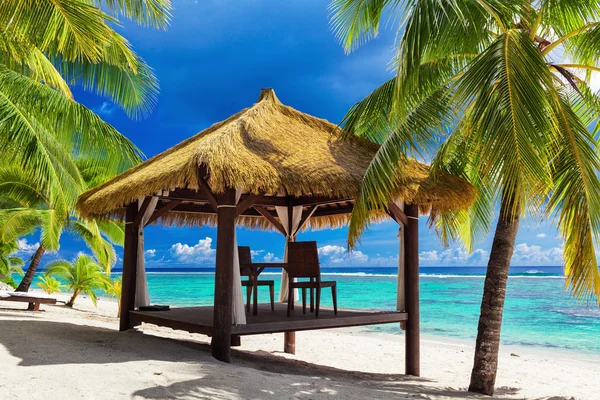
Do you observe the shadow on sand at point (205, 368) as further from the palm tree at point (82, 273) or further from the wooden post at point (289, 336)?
the palm tree at point (82, 273)

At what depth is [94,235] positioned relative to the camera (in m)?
13.2

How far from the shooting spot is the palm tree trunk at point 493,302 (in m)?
5.70

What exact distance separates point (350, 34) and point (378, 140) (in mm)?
1480

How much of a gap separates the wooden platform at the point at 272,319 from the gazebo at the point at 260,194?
11mm

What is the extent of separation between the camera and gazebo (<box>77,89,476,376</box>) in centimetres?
568

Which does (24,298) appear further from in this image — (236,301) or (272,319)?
(236,301)

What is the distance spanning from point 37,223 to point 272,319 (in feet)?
27.6

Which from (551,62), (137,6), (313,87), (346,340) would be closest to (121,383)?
(137,6)

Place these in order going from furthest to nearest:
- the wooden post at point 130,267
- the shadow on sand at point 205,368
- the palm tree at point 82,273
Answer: the palm tree at point 82,273, the wooden post at point 130,267, the shadow on sand at point 205,368

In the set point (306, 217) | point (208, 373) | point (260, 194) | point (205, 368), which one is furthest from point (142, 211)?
point (208, 373)

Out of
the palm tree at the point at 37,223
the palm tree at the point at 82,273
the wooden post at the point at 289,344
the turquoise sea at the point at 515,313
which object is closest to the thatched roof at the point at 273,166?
the wooden post at the point at 289,344

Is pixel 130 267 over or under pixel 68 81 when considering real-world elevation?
under

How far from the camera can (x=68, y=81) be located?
912 centimetres

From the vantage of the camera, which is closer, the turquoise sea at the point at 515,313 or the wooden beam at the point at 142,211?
the wooden beam at the point at 142,211
